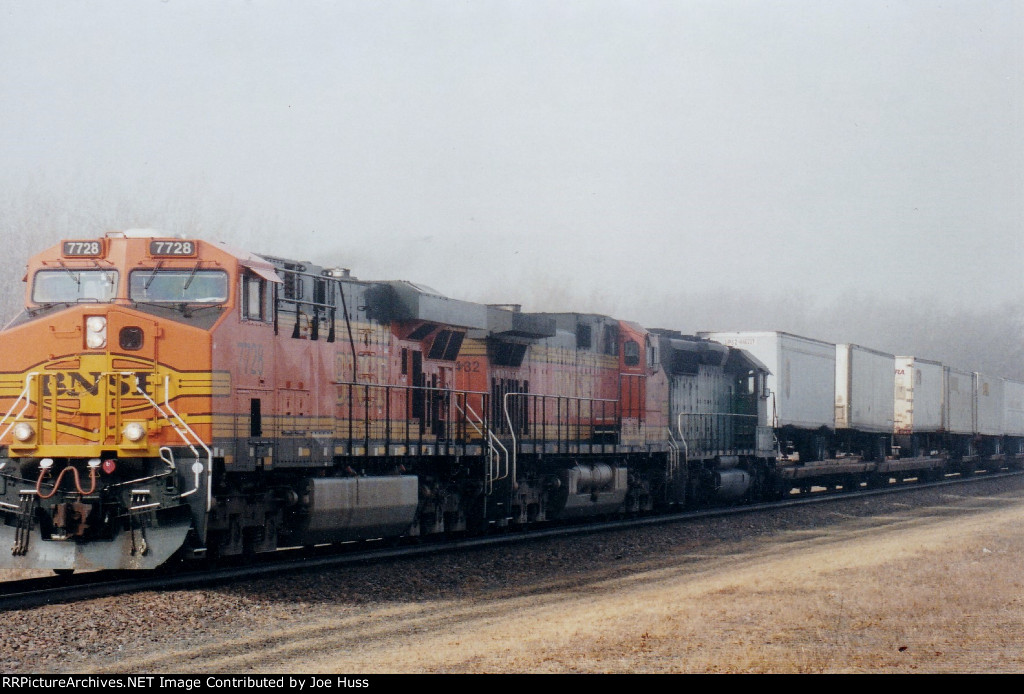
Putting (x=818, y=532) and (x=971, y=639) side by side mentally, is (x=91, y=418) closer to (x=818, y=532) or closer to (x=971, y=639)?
(x=971, y=639)

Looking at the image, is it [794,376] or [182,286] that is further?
[794,376]

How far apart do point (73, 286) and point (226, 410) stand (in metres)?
2.12

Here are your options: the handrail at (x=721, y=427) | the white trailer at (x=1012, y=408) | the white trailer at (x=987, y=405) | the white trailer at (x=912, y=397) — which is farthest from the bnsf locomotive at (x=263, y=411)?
the white trailer at (x=1012, y=408)

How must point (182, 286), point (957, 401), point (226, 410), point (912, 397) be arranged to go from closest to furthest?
point (226, 410)
point (182, 286)
point (912, 397)
point (957, 401)

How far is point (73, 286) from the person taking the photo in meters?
12.5

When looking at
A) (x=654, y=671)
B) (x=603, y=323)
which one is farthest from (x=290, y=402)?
(x=603, y=323)

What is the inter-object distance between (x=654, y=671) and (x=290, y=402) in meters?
6.91

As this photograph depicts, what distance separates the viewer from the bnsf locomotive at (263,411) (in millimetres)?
11695

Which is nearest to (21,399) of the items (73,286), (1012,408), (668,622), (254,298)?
(73,286)

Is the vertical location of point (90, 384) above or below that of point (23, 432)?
above

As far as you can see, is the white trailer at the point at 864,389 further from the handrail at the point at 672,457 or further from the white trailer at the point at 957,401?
the handrail at the point at 672,457

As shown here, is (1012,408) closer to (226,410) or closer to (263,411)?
(263,411)

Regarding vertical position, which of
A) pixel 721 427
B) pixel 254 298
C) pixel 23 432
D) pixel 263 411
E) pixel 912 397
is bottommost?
pixel 721 427

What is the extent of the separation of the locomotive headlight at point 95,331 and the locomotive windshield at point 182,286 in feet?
1.64
